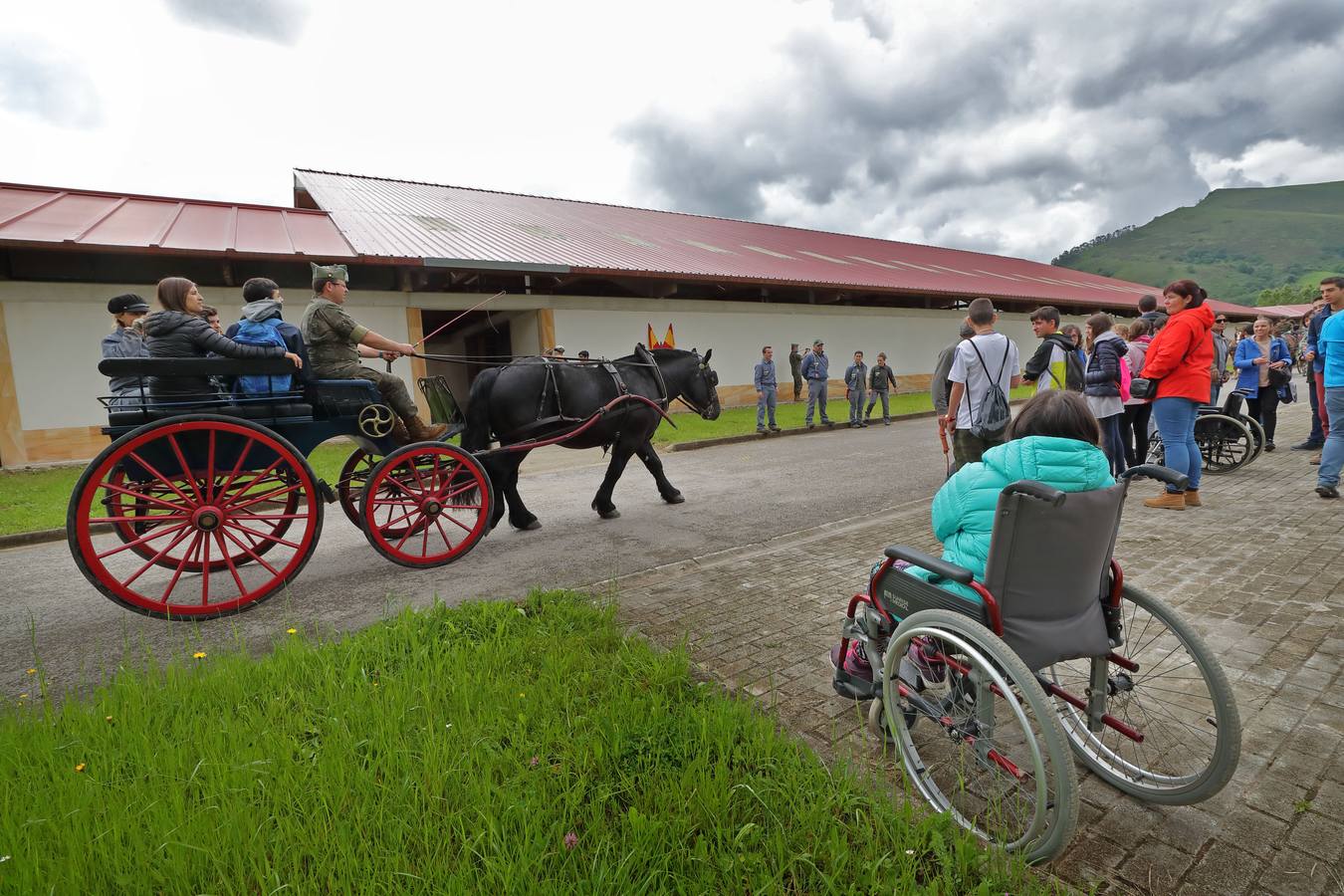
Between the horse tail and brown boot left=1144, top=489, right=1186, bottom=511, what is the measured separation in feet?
19.5

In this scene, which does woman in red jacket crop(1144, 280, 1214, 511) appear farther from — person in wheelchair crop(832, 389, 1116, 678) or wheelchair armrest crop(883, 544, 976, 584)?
wheelchair armrest crop(883, 544, 976, 584)

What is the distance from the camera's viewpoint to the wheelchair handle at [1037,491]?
169 centimetres

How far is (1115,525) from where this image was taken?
1950 mm

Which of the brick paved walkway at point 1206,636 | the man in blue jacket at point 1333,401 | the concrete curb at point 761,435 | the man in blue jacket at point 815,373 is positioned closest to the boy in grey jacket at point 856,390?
the concrete curb at point 761,435

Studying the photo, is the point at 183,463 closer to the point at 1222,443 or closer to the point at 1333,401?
the point at 1333,401

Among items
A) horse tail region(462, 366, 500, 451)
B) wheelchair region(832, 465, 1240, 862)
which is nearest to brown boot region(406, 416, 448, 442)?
horse tail region(462, 366, 500, 451)

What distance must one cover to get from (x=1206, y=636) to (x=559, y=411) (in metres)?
4.61

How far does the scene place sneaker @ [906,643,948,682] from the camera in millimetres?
2191

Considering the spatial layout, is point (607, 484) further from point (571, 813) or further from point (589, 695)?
point (571, 813)

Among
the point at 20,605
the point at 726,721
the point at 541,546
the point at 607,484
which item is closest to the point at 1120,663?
the point at 726,721

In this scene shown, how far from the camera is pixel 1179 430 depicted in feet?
17.6

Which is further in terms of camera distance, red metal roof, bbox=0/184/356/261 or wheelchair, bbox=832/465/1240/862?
red metal roof, bbox=0/184/356/261

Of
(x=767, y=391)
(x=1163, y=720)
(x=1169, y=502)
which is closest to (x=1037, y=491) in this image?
(x=1163, y=720)

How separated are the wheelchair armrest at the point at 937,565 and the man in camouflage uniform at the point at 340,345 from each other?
361 cm
